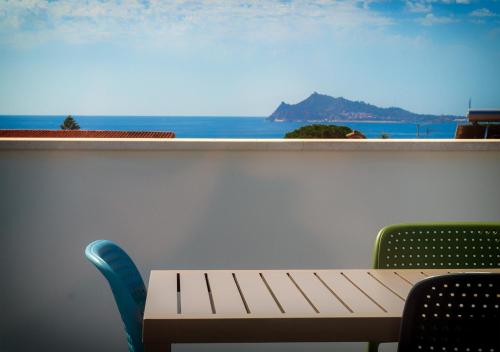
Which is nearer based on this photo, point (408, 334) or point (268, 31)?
point (408, 334)

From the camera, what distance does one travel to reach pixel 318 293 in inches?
72.2

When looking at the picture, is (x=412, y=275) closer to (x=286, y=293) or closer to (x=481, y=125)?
(x=286, y=293)

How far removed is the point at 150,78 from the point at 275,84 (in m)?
14.5

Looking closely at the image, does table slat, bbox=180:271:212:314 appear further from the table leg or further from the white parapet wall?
the white parapet wall

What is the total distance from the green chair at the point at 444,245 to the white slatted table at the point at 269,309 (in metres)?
0.46

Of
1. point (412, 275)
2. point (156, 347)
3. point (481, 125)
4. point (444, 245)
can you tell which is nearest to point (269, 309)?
point (156, 347)

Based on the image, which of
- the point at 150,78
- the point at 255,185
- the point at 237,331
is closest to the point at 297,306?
the point at 237,331

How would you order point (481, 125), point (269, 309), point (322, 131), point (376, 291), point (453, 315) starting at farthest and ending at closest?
point (322, 131), point (481, 125), point (376, 291), point (269, 309), point (453, 315)

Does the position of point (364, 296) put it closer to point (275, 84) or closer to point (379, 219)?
point (379, 219)

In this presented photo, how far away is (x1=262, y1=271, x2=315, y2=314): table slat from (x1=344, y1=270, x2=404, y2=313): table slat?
186 mm

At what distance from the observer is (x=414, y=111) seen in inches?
3164

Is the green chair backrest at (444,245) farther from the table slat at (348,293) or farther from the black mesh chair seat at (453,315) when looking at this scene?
the black mesh chair seat at (453,315)

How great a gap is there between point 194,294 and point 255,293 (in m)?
0.16

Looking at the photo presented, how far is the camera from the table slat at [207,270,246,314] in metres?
1.64
